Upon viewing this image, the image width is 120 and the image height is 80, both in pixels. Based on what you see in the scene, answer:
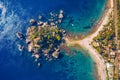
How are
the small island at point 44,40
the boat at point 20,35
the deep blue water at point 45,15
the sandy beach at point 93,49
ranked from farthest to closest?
the boat at point 20,35
the deep blue water at point 45,15
the sandy beach at point 93,49
the small island at point 44,40

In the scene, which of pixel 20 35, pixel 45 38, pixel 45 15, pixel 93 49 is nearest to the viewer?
pixel 45 38

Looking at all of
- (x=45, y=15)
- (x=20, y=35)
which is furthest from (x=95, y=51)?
(x=20, y=35)

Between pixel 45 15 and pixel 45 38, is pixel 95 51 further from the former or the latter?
pixel 45 15

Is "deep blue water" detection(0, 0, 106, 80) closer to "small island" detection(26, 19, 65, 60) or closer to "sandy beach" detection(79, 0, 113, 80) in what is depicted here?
"sandy beach" detection(79, 0, 113, 80)

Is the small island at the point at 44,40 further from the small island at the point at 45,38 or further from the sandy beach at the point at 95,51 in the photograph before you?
the sandy beach at the point at 95,51

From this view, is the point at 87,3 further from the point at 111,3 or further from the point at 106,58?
the point at 106,58

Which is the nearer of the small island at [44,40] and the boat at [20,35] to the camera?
the small island at [44,40]

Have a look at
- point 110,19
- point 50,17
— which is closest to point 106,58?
point 110,19

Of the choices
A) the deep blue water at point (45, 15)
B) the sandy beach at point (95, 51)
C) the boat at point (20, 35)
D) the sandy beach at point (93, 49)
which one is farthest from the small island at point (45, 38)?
the sandy beach at point (95, 51)
